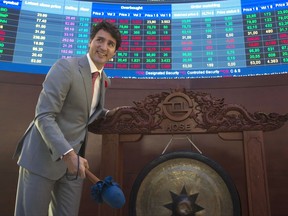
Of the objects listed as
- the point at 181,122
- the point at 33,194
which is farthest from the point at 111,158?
the point at 33,194

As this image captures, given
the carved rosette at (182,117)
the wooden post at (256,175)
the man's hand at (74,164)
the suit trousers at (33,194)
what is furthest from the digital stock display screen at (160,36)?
the man's hand at (74,164)

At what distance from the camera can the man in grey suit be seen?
108 centimetres

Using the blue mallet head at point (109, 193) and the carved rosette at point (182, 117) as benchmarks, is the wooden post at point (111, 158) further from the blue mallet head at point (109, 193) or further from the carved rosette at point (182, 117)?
the blue mallet head at point (109, 193)

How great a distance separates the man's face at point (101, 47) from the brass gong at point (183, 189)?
27.3 inches

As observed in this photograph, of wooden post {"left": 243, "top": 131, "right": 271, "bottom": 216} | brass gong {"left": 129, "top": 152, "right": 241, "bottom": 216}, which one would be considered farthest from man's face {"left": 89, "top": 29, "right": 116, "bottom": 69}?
wooden post {"left": 243, "top": 131, "right": 271, "bottom": 216}

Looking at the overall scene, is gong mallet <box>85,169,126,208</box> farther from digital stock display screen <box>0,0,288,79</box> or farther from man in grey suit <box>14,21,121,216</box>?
digital stock display screen <box>0,0,288,79</box>

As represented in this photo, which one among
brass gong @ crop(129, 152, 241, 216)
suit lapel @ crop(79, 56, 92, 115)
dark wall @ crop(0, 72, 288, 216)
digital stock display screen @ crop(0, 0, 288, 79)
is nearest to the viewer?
suit lapel @ crop(79, 56, 92, 115)

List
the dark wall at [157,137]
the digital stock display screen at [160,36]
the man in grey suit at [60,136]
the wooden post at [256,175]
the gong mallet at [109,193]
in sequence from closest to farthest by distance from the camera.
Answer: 1. the gong mallet at [109,193]
2. the man in grey suit at [60,136]
3. the wooden post at [256,175]
4. the dark wall at [157,137]
5. the digital stock display screen at [160,36]

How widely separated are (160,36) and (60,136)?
167 centimetres

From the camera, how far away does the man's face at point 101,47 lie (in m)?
1.38

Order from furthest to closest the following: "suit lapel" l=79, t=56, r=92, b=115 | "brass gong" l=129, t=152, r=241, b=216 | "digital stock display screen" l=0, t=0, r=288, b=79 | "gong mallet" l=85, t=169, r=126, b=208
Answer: "digital stock display screen" l=0, t=0, r=288, b=79, "brass gong" l=129, t=152, r=241, b=216, "suit lapel" l=79, t=56, r=92, b=115, "gong mallet" l=85, t=169, r=126, b=208

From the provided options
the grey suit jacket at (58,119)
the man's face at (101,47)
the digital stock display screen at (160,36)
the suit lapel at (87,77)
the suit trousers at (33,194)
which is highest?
the digital stock display screen at (160,36)

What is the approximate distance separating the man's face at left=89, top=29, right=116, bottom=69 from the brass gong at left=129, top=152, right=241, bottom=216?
694 mm

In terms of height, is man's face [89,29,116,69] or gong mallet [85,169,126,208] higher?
man's face [89,29,116,69]
